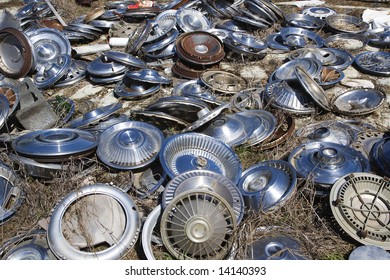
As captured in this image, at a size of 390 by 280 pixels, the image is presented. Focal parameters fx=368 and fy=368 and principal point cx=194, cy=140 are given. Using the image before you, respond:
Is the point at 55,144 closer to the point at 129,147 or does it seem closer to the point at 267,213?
the point at 129,147

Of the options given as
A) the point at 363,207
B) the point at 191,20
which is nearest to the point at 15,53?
the point at 191,20

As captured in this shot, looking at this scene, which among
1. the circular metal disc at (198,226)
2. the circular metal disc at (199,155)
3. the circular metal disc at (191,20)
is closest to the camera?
the circular metal disc at (198,226)

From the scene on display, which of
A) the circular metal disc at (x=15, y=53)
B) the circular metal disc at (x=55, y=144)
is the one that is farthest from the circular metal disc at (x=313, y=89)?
the circular metal disc at (x=15, y=53)

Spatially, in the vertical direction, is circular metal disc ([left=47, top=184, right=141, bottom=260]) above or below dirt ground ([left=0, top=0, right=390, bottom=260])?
above

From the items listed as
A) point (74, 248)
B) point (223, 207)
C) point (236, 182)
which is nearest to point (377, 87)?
point (236, 182)

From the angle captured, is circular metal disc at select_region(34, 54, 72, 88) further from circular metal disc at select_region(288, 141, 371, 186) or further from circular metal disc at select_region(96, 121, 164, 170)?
circular metal disc at select_region(288, 141, 371, 186)

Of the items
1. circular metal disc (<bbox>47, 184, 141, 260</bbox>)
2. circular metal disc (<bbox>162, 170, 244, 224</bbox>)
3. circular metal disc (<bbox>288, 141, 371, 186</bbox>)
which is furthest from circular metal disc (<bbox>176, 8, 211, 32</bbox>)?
circular metal disc (<bbox>47, 184, 141, 260</bbox>)

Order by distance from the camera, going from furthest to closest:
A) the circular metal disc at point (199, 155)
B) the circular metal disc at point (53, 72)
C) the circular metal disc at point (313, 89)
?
the circular metal disc at point (53, 72) → the circular metal disc at point (313, 89) → the circular metal disc at point (199, 155)

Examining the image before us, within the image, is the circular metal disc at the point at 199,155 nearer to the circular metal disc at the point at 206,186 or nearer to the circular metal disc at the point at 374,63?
the circular metal disc at the point at 206,186

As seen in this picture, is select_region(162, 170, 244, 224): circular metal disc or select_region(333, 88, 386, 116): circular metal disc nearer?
select_region(162, 170, 244, 224): circular metal disc

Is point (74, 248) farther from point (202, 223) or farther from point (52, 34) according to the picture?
point (52, 34)

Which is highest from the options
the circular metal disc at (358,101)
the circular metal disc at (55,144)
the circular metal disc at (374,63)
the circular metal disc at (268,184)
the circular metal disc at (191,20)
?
the circular metal disc at (55,144)

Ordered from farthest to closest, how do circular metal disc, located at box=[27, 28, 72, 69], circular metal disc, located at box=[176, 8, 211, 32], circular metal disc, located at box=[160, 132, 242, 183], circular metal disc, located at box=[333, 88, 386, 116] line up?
1. circular metal disc, located at box=[176, 8, 211, 32]
2. circular metal disc, located at box=[27, 28, 72, 69]
3. circular metal disc, located at box=[333, 88, 386, 116]
4. circular metal disc, located at box=[160, 132, 242, 183]

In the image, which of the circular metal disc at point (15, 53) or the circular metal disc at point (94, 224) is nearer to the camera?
the circular metal disc at point (94, 224)
